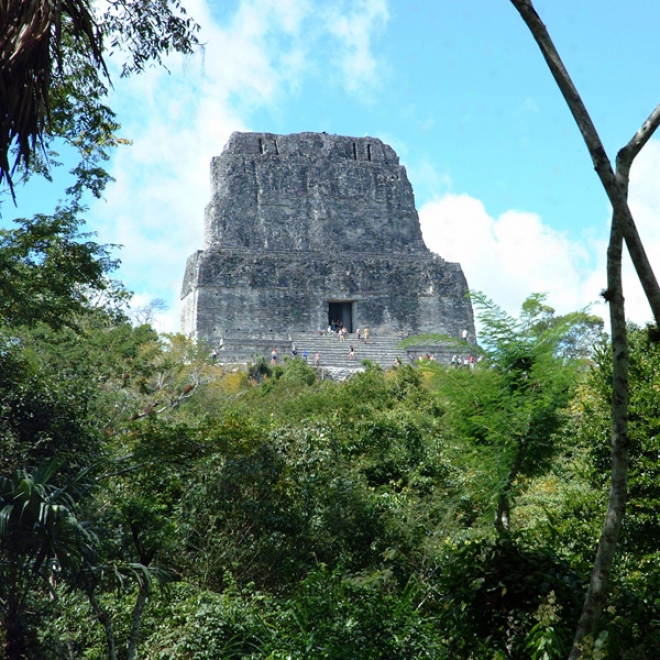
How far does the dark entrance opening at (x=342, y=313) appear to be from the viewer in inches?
1361

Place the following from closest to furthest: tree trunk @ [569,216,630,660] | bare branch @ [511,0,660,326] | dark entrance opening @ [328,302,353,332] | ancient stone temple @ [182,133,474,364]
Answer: bare branch @ [511,0,660,326] < tree trunk @ [569,216,630,660] < ancient stone temple @ [182,133,474,364] < dark entrance opening @ [328,302,353,332]

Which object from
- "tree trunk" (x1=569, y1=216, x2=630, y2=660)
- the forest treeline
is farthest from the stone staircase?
"tree trunk" (x1=569, y1=216, x2=630, y2=660)

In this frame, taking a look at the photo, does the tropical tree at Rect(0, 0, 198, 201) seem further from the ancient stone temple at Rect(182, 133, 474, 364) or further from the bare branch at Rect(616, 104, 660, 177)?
the ancient stone temple at Rect(182, 133, 474, 364)

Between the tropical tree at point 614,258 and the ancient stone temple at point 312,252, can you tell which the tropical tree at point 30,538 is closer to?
the tropical tree at point 614,258

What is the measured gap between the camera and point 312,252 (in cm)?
3500

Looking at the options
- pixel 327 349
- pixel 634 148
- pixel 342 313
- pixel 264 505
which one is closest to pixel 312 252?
pixel 342 313

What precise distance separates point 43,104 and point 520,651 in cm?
393

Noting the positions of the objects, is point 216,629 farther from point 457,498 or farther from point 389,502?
point 457,498

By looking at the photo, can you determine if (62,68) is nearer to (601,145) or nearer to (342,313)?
(601,145)

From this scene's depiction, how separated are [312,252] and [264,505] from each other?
2544 centimetres

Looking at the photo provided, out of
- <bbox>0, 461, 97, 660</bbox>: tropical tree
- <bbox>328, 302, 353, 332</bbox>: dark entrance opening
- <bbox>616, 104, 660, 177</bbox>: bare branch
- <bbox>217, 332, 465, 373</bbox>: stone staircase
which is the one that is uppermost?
<bbox>328, 302, 353, 332</bbox>: dark entrance opening

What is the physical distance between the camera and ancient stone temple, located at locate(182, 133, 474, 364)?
107 feet

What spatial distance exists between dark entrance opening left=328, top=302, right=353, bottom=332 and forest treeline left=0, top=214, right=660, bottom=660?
2146 cm

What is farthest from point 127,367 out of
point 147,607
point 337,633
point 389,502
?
point 337,633
